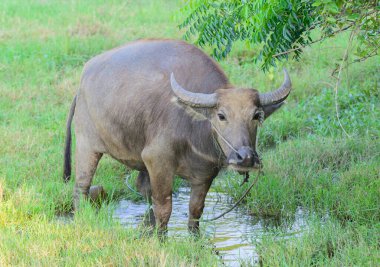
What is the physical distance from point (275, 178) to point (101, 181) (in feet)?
4.75

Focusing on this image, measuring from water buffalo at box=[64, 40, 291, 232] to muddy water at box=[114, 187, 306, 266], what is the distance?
18 centimetres

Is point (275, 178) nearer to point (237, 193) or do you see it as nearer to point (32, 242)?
point (237, 193)

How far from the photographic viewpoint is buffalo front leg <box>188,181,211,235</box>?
5066mm

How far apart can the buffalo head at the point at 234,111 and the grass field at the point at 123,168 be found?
581mm

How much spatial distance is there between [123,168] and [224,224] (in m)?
1.50

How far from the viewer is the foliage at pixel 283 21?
4539mm

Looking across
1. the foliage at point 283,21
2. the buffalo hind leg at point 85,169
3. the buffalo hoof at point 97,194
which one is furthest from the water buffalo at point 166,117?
the foliage at point 283,21

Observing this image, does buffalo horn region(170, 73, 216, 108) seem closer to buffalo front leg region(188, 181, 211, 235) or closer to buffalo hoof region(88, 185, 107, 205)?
buffalo front leg region(188, 181, 211, 235)

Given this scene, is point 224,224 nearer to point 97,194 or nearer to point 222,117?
point 97,194

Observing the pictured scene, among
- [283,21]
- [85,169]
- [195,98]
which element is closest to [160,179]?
[195,98]

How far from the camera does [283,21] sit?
16.8ft

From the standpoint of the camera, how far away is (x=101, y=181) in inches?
243

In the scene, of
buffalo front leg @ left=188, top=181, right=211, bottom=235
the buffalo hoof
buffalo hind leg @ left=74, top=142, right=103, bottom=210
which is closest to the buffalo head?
buffalo front leg @ left=188, top=181, right=211, bottom=235

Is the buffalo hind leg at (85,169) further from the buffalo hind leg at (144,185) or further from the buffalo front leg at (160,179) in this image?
the buffalo front leg at (160,179)
